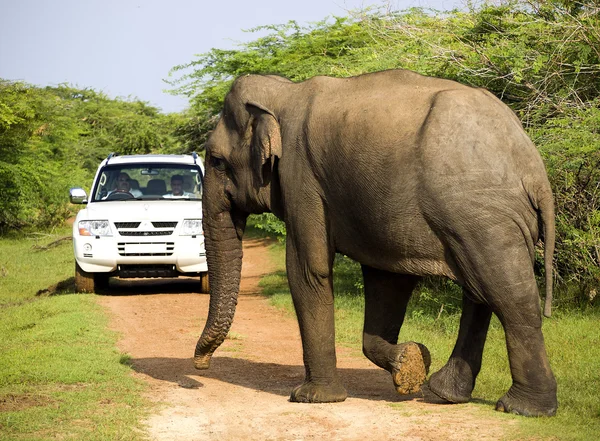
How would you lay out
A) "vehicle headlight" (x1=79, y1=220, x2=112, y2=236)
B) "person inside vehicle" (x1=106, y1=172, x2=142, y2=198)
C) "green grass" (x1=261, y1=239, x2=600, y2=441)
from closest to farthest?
"green grass" (x1=261, y1=239, x2=600, y2=441)
"vehicle headlight" (x1=79, y1=220, x2=112, y2=236)
"person inside vehicle" (x1=106, y1=172, x2=142, y2=198)

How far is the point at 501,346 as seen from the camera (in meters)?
9.91

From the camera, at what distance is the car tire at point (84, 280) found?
48.9 feet

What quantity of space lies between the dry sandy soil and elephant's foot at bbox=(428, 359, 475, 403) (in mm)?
109

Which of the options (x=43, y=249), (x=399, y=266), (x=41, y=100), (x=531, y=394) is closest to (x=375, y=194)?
(x=399, y=266)

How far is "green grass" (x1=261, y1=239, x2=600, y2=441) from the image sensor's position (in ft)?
21.5

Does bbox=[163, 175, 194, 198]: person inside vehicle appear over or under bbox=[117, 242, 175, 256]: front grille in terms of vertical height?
over

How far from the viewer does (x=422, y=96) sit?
6840 millimetres

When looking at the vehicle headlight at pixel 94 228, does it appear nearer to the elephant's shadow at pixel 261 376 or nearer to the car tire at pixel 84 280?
the car tire at pixel 84 280

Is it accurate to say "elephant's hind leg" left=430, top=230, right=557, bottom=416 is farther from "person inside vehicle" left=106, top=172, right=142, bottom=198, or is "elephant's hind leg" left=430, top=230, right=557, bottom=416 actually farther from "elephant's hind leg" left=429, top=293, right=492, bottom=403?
"person inside vehicle" left=106, top=172, right=142, bottom=198

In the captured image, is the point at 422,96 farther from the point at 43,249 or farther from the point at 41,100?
the point at 41,100

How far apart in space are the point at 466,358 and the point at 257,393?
6.10 ft

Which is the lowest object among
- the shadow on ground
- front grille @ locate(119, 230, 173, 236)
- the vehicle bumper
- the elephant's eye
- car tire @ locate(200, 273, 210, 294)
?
the shadow on ground

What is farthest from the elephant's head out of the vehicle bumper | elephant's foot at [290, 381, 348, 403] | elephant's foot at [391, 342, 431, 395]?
the vehicle bumper

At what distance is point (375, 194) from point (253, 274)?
40.0 feet
